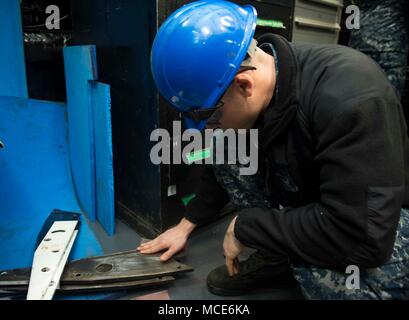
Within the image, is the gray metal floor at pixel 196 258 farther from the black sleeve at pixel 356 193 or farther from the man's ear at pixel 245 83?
the man's ear at pixel 245 83

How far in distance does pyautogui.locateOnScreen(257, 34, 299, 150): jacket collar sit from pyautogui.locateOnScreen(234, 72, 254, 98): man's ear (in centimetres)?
6

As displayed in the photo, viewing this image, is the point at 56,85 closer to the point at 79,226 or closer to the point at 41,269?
the point at 79,226

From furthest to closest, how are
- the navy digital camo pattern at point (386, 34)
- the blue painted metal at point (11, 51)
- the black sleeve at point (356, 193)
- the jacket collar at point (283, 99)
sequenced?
the navy digital camo pattern at point (386, 34)
the blue painted metal at point (11, 51)
the jacket collar at point (283, 99)
the black sleeve at point (356, 193)

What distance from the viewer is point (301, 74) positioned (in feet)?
2.27

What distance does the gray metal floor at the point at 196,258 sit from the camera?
3.01 ft

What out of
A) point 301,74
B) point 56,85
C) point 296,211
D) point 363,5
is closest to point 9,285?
point 296,211

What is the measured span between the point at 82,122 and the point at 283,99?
0.77 meters

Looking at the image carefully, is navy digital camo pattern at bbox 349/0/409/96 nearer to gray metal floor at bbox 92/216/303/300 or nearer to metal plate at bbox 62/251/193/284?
gray metal floor at bbox 92/216/303/300

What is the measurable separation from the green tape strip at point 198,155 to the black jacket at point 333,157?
14.8 inches

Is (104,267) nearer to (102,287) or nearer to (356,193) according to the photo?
(102,287)

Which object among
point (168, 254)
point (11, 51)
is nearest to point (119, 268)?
point (168, 254)

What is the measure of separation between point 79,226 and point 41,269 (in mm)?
291

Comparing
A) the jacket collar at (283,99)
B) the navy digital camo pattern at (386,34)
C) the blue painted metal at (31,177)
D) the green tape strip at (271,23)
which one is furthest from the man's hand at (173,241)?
the navy digital camo pattern at (386,34)

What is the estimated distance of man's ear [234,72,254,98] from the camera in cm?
65
